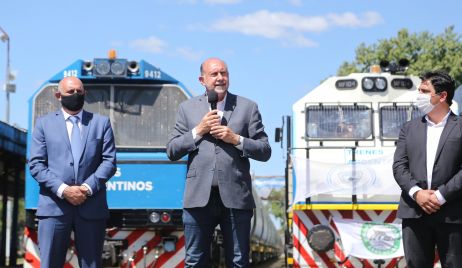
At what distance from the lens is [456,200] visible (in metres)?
6.62

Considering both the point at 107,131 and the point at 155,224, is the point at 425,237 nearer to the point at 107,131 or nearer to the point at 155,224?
the point at 107,131

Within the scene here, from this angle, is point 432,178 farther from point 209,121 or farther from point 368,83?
point 368,83

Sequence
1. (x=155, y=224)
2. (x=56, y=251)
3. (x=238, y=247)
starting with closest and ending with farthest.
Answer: (x=238, y=247), (x=56, y=251), (x=155, y=224)

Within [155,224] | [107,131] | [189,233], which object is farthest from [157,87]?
[189,233]

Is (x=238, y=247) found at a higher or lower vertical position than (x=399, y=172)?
lower

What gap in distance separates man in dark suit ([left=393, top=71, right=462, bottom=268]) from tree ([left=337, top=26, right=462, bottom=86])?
3488 cm

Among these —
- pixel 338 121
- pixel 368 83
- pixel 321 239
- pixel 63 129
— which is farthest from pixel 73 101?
pixel 368 83

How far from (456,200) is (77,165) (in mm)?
3207

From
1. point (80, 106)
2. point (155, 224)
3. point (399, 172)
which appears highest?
point (80, 106)

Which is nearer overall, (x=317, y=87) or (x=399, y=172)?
(x=399, y=172)

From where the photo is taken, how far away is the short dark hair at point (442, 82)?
6.96 meters

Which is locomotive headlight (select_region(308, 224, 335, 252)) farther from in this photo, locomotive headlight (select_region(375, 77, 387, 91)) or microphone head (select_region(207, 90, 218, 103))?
microphone head (select_region(207, 90, 218, 103))

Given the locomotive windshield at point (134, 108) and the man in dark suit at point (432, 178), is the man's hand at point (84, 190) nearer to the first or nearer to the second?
the man in dark suit at point (432, 178)

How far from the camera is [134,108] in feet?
41.6
